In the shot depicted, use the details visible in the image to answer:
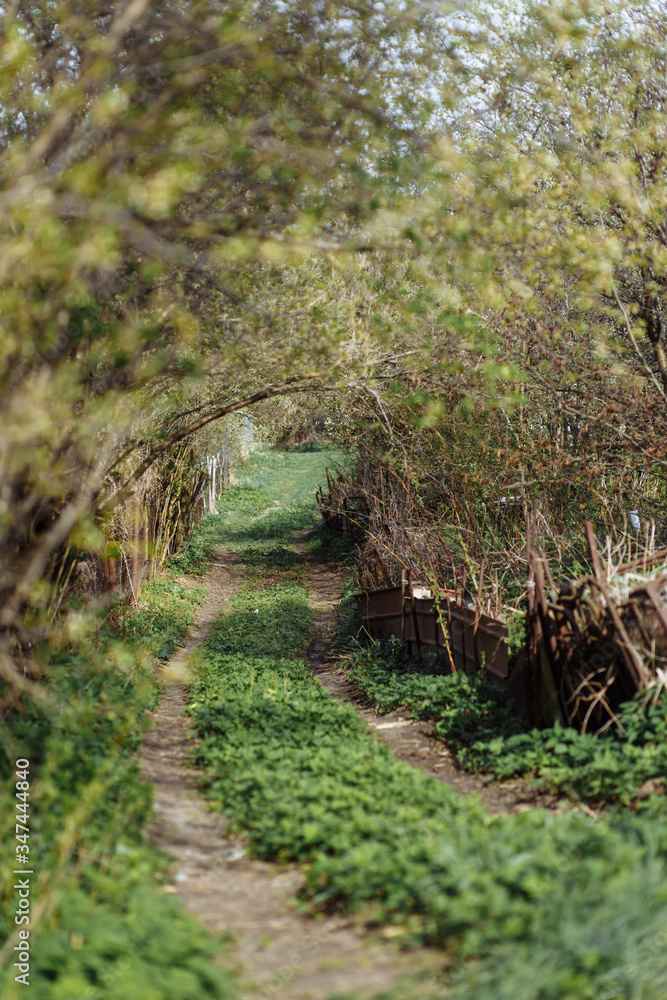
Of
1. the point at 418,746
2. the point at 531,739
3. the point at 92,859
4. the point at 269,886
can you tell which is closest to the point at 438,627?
the point at 418,746

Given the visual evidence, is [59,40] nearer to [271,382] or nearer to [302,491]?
[271,382]

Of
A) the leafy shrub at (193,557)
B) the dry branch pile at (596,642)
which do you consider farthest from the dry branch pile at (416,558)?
the leafy shrub at (193,557)

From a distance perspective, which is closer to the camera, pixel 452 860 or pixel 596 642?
pixel 452 860

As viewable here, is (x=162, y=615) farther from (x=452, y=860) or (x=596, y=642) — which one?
(x=452, y=860)

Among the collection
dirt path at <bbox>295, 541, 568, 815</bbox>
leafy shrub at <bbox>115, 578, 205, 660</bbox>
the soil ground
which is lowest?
dirt path at <bbox>295, 541, 568, 815</bbox>

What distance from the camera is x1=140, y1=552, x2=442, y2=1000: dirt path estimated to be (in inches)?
129

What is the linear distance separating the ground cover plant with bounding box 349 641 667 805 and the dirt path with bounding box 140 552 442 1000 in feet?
6.57

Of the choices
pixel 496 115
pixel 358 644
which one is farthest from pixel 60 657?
pixel 496 115

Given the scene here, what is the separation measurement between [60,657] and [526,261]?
6034 millimetres

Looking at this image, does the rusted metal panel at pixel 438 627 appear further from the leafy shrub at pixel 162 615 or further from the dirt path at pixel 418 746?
the leafy shrub at pixel 162 615

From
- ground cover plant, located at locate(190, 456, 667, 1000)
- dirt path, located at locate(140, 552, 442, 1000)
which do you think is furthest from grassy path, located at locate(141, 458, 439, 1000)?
ground cover plant, located at locate(190, 456, 667, 1000)

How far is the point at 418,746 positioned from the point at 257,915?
3200mm

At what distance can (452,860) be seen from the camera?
3764 millimetres

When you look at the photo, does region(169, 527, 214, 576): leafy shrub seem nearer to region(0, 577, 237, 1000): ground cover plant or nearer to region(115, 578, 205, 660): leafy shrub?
region(115, 578, 205, 660): leafy shrub
